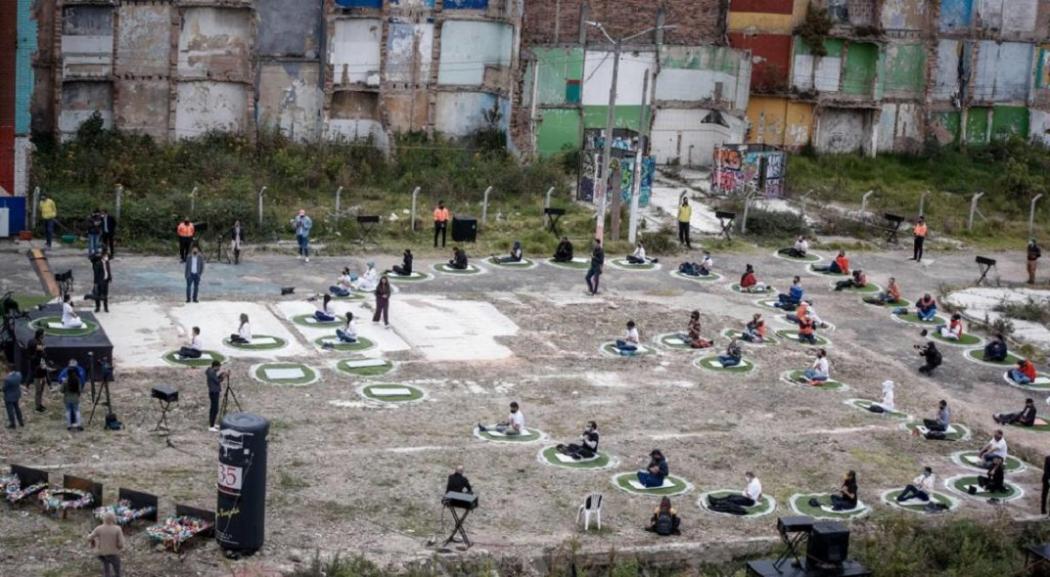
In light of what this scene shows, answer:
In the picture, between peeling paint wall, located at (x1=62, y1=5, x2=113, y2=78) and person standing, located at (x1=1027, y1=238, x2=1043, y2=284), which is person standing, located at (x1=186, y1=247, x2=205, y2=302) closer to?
peeling paint wall, located at (x1=62, y1=5, x2=113, y2=78)

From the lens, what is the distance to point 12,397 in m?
33.8

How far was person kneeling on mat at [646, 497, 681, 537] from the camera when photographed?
3114cm

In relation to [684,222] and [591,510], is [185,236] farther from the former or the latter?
[591,510]

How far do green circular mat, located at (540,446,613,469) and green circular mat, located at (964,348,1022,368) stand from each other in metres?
14.8

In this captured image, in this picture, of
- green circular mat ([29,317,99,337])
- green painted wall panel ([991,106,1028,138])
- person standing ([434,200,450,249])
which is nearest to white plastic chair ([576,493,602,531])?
green circular mat ([29,317,99,337])

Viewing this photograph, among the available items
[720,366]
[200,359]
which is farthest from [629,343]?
[200,359]

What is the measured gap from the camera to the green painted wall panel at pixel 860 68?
7119 cm

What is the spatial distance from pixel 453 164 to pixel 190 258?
1945 cm

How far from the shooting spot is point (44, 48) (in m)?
58.3

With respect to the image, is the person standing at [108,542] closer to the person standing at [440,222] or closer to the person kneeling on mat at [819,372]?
the person kneeling on mat at [819,372]

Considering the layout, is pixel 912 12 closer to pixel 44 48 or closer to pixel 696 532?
pixel 44 48

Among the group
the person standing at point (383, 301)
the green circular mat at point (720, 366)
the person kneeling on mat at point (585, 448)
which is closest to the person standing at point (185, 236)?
the person standing at point (383, 301)

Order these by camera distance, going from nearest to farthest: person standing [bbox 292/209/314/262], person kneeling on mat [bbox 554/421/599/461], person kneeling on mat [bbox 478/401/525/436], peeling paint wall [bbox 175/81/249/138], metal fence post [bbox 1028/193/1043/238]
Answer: person kneeling on mat [bbox 554/421/599/461] < person kneeling on mat [bbox 478/401/525/436] < person standing [bbox 292/209/314/262] < peeling paint wall [bbox 175/81/249/138] < metal fence post [bbox 1028/193/1043/238]

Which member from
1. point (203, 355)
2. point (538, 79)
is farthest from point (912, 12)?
point (203, 355)
